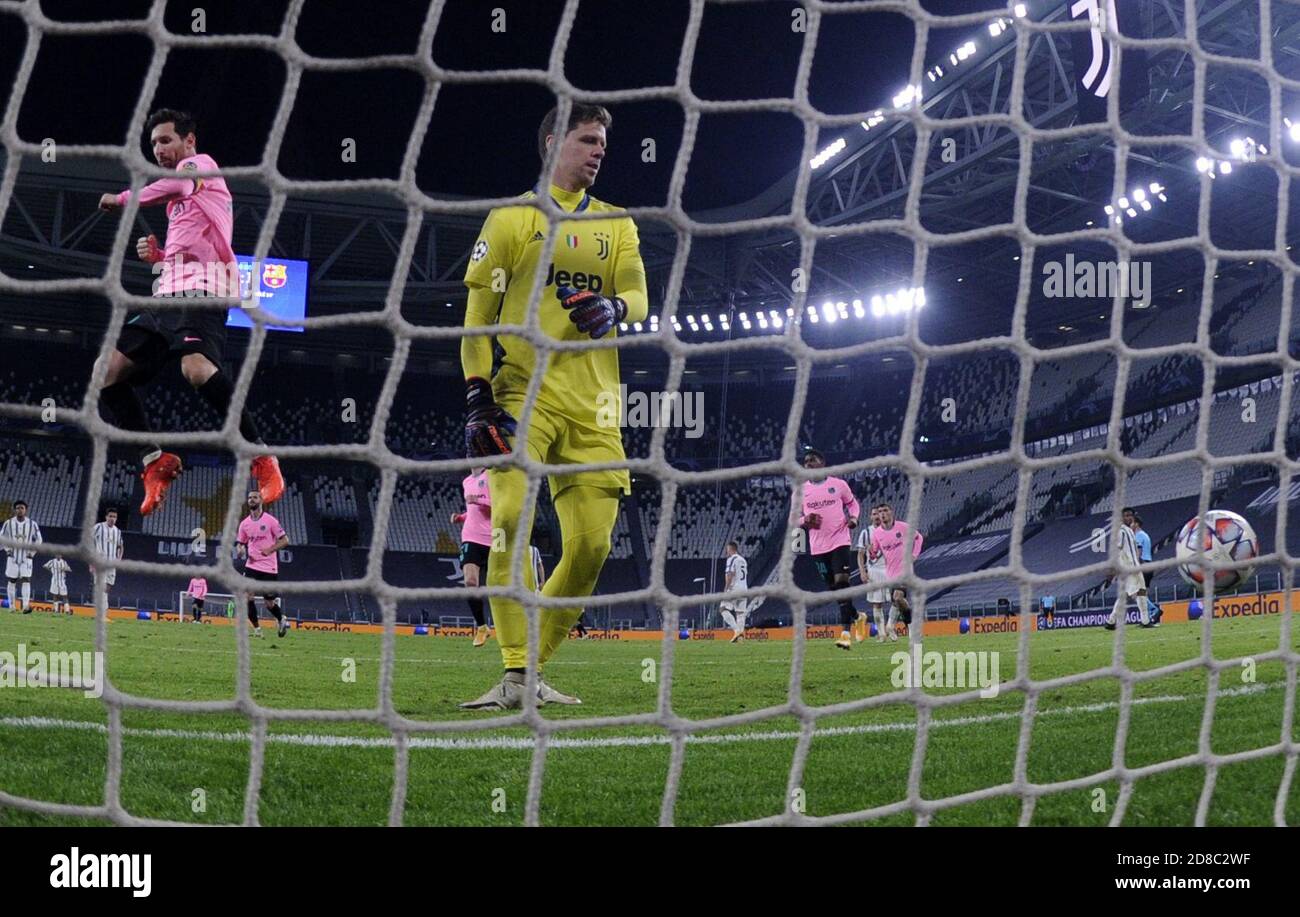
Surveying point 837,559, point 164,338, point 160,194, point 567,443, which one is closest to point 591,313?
point 567,443

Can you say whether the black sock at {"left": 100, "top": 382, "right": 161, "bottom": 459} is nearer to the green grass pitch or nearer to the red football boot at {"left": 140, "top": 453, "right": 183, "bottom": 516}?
the red football boot at {"left": 140, "top": 453, "right": 183, "bottom": 516}

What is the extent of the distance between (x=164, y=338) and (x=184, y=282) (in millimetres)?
354

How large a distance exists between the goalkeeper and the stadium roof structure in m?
7.37

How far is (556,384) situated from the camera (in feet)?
11.2

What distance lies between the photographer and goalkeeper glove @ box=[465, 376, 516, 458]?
3.24 metres

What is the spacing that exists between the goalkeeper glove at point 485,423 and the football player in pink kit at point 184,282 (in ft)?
2.56

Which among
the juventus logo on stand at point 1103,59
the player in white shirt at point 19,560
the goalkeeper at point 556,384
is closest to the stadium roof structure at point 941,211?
the juventus logo on stand at point 1103,59

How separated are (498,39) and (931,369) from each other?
13.7 m

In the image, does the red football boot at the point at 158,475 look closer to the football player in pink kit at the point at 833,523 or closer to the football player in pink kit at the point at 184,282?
the football player in pink kit at the point at 184,282

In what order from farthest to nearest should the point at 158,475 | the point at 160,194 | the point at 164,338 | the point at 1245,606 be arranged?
the point at 1245,606 → the point at 158,475 → the point at 164,338 → the point at 160,194

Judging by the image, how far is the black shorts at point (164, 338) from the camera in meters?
3.86

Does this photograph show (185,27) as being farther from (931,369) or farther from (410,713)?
(931,369)

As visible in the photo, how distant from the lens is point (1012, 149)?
14.4 m

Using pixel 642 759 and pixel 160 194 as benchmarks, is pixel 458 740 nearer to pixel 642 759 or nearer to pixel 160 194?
pixel 642 759
